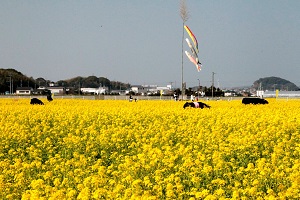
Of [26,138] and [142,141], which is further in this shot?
[26,138]

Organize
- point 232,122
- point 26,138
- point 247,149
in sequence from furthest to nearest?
point 232,122 → point 26,138 → point 247,149

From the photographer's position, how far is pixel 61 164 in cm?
765

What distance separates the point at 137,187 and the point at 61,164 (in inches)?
96.0

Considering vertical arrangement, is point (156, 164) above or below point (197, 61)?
below

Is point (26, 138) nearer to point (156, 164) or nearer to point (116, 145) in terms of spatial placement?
point (116, 145)

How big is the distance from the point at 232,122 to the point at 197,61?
26.2 meters

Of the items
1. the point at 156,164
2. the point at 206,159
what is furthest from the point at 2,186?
the point at 206,159

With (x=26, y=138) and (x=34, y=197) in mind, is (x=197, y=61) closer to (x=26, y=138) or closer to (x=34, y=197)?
(x=26, y=138)

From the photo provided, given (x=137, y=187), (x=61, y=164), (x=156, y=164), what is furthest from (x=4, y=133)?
(x=137, y=187)

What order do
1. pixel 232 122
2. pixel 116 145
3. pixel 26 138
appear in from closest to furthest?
pixel 116 145 < pixel 26 138 < pixel 232 122

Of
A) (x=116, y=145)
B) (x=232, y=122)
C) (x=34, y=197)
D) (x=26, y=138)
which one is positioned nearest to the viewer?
(x=34, y=197)

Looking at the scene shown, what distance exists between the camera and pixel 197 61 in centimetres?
4006

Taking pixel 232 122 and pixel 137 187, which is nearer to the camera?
pixel 137 187

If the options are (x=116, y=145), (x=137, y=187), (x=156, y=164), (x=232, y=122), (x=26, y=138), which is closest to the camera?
(x=137, y=187)
